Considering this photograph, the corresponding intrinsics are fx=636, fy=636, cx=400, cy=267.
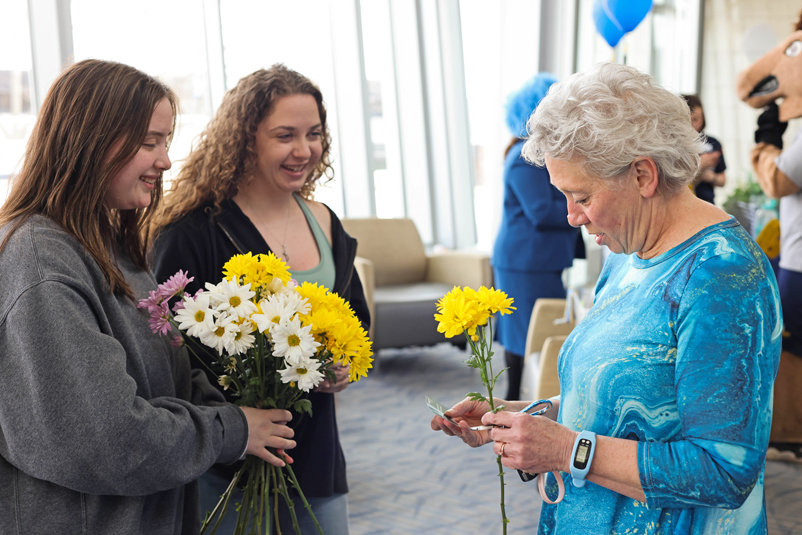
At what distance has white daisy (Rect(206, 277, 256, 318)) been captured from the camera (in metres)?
1.00

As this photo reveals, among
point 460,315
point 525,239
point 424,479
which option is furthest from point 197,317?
point 525,239

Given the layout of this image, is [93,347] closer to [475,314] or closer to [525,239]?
[475,314]

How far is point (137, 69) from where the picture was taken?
43.3 inches

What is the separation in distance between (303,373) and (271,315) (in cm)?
11

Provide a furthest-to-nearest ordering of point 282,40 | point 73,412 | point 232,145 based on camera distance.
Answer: point 282,40 < point 232,145 < point 73,412

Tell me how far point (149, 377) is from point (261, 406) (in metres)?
0.20

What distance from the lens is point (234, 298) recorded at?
1.02 m

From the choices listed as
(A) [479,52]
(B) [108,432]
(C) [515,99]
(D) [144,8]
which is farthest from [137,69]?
(A) [479,52]

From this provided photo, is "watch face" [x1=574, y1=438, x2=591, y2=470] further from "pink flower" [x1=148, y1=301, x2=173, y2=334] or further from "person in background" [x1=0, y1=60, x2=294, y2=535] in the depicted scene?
"pink flower" [x1=148, y1=301, x2=173, y2=334]

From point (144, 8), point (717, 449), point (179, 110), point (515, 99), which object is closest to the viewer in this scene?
point (717, 449)

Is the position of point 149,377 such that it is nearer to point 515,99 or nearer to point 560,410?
point 560,410

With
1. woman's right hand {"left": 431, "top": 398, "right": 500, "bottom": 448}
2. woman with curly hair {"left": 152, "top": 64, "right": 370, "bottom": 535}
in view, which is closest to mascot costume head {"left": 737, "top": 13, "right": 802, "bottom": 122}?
woman with curly hair {"left": 152, "top": 64, "right": 370, "bottom": 535}

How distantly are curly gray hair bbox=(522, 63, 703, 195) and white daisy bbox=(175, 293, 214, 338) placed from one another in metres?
0.60

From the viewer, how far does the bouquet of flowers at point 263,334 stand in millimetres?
990
